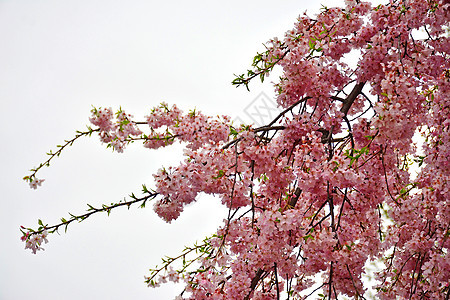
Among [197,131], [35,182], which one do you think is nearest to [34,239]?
[35,182]

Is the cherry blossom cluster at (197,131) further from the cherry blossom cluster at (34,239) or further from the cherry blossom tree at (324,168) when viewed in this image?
the cherry blossom cluster at (34,239)

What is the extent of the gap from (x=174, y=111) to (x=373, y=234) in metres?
1.22

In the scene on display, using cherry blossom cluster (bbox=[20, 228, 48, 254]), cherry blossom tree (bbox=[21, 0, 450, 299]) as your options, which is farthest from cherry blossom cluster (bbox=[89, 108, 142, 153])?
cherry blossom cluster (bbox=[20, 228, 48, 254])

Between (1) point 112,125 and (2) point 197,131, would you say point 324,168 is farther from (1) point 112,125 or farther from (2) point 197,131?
(1) point 112,125

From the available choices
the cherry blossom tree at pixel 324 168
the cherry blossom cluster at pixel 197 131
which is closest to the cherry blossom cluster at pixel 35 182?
the cherry blossom tree at pixel 324 168

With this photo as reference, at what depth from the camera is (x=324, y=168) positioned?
1.79 m

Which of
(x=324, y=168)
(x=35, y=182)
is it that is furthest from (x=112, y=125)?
(x=324, y=168)

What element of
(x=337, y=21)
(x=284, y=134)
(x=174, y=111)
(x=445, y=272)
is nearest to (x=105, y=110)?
(x=174, y=111)

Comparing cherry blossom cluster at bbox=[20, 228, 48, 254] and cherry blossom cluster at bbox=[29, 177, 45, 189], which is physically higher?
cherry blossom cluster at bbox=[29, 177, 45, 189]

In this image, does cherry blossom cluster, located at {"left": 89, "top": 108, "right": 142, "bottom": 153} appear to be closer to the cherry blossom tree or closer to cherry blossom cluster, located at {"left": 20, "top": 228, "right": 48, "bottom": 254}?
the cherry blossom tree

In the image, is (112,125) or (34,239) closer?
(34,239)

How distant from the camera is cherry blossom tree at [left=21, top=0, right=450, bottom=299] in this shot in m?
1.79

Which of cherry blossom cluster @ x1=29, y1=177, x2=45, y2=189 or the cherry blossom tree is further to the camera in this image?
cherry blossom cluster @ x1=29, y1=177, x2=45, y2=189

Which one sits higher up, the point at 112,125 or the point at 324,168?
the point at 112,125
